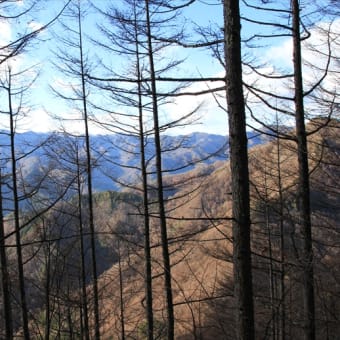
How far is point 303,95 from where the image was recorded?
21.2 ft

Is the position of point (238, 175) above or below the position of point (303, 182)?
above

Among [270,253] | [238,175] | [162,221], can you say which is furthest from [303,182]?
[270,253]

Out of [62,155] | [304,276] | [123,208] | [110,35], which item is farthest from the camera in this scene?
[123,208]

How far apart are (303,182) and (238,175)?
274 centimetres

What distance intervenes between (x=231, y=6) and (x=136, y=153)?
610cm

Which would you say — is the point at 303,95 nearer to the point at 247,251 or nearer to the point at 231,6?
the point at 231,6

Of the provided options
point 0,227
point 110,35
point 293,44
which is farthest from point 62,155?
point 293,44

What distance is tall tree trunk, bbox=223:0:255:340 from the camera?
3.93 metres

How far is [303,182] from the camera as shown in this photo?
6387 millimetres

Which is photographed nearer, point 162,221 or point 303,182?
point 303,182

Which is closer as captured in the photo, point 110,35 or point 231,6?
point 231,6

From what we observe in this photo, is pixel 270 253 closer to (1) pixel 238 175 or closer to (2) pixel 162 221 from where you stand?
(2) pixel 162 221

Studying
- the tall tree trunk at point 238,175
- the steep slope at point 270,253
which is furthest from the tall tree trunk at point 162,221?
the tall tree trunk at point 238,175

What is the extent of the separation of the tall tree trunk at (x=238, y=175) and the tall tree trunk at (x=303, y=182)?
96.5 inches
